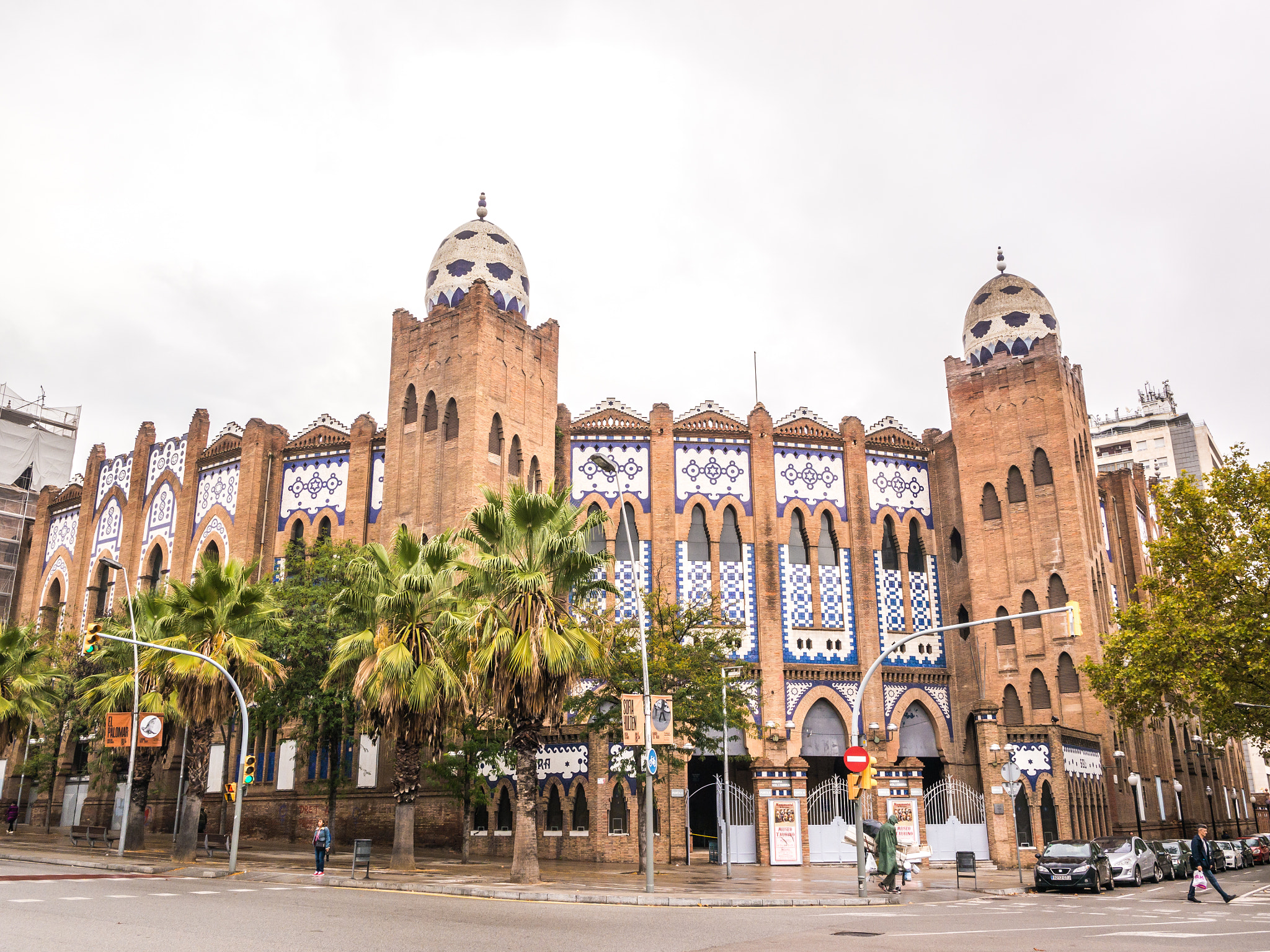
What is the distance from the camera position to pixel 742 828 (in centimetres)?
3086

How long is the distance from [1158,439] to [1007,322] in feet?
A: 241

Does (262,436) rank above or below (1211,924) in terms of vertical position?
above

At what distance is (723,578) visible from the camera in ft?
130

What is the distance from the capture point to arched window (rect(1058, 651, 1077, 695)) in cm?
3762

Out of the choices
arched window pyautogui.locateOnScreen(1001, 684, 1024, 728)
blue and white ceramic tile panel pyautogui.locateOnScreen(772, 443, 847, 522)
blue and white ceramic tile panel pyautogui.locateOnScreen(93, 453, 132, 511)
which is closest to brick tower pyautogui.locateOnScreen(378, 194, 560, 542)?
blue and white ceramic tile panel pyautogui.locateOnScreen(772, 443, 847, 522)

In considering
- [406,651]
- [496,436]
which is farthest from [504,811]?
[496,436]

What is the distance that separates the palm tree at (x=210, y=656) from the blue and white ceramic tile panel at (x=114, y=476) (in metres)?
20.7

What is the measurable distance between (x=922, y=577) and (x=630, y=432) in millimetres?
12936

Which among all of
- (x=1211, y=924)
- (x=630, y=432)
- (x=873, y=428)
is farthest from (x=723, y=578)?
(x=1211, y=924)

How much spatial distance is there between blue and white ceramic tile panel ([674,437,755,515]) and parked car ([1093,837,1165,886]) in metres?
17.4

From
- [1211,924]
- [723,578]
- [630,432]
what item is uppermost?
[630,432]

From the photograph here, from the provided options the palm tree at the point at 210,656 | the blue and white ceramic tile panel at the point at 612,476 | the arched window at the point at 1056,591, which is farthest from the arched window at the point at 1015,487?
the palm tree at the point at 210,656

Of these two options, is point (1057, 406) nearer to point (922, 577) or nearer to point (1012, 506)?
point (1012, 506)

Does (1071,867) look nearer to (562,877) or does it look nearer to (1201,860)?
(1201,860)
